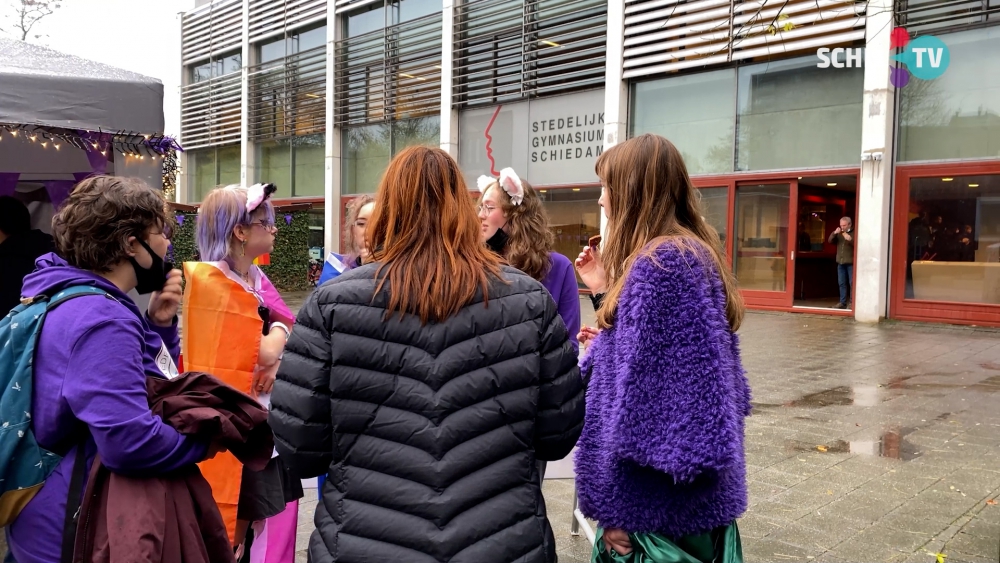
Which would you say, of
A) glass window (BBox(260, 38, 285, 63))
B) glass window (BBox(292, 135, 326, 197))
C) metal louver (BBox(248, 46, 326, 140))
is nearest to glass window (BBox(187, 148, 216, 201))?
metal louver (BBox(248, 46, 326, 140))

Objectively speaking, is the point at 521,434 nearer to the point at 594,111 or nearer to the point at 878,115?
the point at 878,115

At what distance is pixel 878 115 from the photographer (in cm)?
1229

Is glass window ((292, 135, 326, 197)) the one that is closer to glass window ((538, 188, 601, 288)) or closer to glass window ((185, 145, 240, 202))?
glass window ((185, 145, 240, 202))

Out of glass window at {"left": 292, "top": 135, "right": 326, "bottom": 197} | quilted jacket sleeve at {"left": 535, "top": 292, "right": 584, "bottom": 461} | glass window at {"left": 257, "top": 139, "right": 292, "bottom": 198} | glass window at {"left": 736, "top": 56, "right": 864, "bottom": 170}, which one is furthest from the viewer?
glass window at {"left": 257, "top": 139, "right": 292, "bottom": 198}

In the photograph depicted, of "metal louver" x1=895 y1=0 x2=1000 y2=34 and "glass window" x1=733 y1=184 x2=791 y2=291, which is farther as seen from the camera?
"glass window" x1=733 y1=184 x2=791 y2=291

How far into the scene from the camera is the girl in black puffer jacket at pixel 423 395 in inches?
64.2

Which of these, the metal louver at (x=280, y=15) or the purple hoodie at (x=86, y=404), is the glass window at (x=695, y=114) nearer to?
the metal louver at (x=280, y=15)

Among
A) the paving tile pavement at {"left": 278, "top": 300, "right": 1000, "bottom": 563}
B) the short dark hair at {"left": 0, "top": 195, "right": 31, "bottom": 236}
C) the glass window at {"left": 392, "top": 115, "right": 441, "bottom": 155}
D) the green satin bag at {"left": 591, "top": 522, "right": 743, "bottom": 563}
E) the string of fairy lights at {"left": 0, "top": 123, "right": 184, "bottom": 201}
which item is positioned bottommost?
the paving tile pavement at {"left": 278, "top": 300, "right": 1000, "bottom": 563}

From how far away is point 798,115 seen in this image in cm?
1369

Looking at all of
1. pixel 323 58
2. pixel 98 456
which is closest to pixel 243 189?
pixel 98 456

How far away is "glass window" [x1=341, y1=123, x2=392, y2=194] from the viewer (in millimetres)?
21391

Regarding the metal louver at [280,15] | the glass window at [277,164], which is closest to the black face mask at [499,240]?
the metal louver at [280,15]

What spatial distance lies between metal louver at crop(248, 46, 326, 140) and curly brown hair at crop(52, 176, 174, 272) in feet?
70.7

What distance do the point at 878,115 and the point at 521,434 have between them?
1273 centimetres
